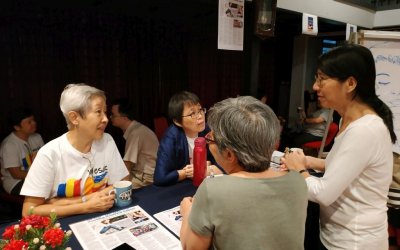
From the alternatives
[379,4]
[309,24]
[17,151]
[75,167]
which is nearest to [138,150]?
[17,151]

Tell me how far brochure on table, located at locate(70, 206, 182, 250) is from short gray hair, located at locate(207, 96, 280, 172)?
18.9 inches

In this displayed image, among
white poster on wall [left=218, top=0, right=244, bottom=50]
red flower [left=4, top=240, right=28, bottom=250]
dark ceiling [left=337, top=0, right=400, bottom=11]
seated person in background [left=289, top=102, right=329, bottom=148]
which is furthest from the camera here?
seated person in background [left=289, top=102, right=329, bottom=148]

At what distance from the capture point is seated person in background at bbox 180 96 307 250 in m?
0.81

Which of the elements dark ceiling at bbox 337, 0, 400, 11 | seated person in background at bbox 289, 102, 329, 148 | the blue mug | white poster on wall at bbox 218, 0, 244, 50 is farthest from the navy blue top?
dark ceiling at bbox 337, 0, 400, 11

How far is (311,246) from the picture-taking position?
157cm

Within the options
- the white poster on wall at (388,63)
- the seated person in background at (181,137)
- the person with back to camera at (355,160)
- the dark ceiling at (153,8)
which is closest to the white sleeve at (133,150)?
the seated person in background at (181,137)

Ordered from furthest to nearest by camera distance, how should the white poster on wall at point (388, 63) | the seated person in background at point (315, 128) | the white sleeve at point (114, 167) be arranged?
the seated person in background at point (315, 128)
the white poster on wall at point (388, 63)
the white sleeve at point (114, 167)

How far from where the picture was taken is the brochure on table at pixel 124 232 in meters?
1.10

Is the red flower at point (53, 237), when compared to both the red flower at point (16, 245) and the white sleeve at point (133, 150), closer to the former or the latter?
the red flower at point (16, 245)

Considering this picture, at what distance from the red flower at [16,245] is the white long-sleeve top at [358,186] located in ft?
3.44

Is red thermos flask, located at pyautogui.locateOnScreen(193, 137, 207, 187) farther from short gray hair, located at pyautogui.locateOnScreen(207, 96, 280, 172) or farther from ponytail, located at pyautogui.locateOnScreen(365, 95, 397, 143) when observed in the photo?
ponytail, located at pyautogui.locateOnScreen(365, 95, 397, 143)

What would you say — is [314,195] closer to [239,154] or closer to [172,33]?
[239,154]

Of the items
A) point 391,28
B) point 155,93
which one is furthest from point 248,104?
point 391,28

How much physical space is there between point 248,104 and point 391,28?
448 centimetres
